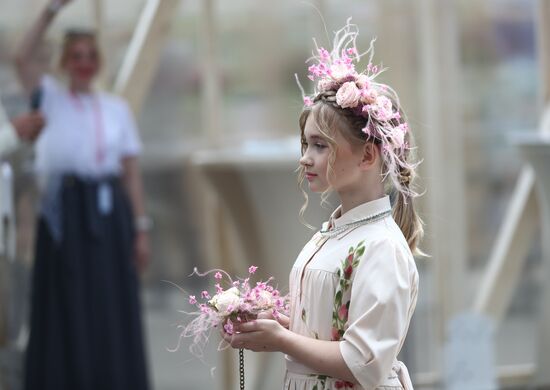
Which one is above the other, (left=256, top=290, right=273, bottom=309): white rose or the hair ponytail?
the hair ponytail

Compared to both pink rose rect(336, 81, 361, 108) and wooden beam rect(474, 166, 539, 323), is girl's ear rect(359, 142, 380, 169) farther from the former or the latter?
wooden beam rect(474, 166, 539, 323)

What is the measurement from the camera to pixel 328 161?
72.4 inches

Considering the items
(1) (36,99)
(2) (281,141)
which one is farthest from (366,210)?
(2) (281,141)

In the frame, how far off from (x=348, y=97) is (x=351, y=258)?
9.8 inches

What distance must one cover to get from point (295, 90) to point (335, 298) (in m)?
4.37

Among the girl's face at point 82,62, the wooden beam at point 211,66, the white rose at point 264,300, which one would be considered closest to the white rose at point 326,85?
the white rose at point 264,300

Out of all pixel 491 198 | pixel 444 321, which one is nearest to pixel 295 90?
pixel 491 198

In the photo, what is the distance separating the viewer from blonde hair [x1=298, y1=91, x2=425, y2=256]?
1.84m

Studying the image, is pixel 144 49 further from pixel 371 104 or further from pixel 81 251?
pixel 371 104

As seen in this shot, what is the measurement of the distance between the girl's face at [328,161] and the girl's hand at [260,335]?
0.23 meters

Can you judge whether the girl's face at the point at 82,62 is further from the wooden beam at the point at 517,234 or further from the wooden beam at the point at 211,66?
the wooden beam at the point at 517,234

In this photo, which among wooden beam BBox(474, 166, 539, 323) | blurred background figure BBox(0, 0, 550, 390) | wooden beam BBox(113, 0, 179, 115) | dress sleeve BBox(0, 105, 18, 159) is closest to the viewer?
dress sleeve BBox(0, 105, 18, 159)

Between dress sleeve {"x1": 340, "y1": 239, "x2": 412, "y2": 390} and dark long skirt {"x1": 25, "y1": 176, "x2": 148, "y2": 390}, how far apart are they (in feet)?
6.69

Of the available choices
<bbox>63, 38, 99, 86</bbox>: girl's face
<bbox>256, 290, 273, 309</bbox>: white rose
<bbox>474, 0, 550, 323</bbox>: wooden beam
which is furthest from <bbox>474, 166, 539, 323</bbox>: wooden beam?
<bbox>256, 290, 273, 309</bbox>: white rose
